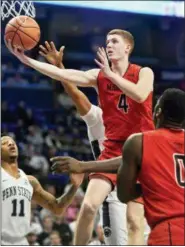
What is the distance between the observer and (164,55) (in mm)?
20203

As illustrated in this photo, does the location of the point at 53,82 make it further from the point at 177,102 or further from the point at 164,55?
the point at 177,102

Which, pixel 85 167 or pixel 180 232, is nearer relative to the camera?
pixel 180 232

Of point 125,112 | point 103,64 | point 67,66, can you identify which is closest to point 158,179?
→ point 103,64

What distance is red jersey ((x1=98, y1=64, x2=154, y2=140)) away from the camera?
5.64m

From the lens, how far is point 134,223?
532cm

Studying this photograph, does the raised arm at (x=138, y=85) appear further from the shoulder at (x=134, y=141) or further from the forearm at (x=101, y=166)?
the shoulder at (x=134, y=141)

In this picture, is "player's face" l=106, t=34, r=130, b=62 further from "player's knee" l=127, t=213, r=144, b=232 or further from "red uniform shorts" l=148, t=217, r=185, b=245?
"red uniform shorts" l=148, t=217, r=185, b=245

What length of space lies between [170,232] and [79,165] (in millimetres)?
761

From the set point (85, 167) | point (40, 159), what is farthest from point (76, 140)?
point (85, 167)

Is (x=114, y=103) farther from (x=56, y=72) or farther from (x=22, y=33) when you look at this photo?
(x=22, y=33)

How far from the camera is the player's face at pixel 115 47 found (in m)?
5.76

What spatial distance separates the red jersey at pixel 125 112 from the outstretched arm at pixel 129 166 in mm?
1627

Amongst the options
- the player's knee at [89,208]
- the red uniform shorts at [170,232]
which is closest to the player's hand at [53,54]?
the player's knee at [89,208]

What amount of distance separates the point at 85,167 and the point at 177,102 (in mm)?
738
